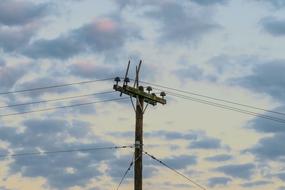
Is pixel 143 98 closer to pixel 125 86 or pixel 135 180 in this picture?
pixel 125 86

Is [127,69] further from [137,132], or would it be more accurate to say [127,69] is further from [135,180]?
[135,180]

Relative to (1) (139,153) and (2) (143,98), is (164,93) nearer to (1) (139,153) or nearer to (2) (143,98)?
(2) (143,98)

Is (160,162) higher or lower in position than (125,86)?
lower

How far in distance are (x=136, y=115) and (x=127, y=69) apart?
226cm

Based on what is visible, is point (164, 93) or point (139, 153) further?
point (164, 93)

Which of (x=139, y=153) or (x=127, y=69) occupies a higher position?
(x=127, y=69)

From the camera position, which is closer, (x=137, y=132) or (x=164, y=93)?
(x=137, y=132)

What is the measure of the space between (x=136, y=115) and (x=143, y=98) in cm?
102

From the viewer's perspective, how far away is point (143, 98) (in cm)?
3312

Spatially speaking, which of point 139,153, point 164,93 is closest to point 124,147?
point 139,153

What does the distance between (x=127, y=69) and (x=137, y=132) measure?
10.2 ft

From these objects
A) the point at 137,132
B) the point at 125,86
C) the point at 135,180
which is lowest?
the point at 135,180

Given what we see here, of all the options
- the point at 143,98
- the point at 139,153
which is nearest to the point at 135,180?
the point at 139,153

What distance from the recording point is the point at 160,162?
33.0 m
